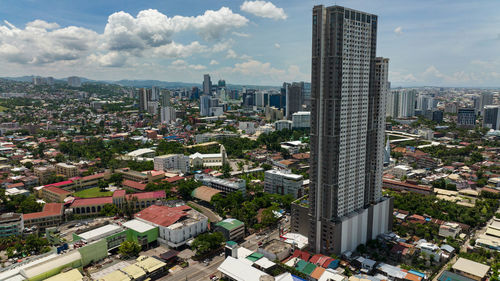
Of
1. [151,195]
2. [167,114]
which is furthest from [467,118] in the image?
[151,195]

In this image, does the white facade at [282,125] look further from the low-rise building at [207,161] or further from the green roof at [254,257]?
the green roof at [254,257]

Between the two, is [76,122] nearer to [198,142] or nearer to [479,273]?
[198,142]

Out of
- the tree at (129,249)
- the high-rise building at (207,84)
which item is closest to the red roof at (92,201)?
the tree at (129,249)

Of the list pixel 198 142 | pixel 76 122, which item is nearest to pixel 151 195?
pixel 198 142

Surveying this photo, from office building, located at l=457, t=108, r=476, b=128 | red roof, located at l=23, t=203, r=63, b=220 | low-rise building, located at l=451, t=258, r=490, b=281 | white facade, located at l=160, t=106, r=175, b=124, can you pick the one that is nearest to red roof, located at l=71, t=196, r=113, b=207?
red roof, located at l=23, t=203, r=63, b=220

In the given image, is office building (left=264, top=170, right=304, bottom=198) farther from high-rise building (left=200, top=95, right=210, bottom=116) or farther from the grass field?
high-rise building (left=200, top=95, right=210, bottom=116)
